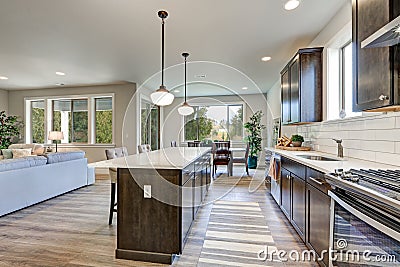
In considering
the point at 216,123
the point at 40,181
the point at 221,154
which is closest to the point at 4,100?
the point at 40,181

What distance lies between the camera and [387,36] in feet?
4.59

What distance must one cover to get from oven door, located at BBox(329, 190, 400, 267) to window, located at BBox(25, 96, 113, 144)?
6628 millimetres

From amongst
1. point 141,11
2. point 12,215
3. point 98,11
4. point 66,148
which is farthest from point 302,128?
point 66,148

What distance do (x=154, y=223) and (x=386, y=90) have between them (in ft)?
6.91

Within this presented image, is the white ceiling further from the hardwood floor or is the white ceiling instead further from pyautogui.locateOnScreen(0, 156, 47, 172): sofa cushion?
the hardwood floor

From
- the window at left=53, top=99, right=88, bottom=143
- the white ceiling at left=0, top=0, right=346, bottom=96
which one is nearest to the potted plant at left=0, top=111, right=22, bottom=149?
the window at left=53, top=99, right=88, bottom=143

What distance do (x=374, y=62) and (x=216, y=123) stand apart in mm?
7317

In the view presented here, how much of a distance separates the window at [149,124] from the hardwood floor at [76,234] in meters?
3.47

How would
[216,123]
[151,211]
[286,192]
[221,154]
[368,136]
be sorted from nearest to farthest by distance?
[151,211]
[368,136]
[286,192]
[221,154]
[216,123]

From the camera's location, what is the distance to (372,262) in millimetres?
1148

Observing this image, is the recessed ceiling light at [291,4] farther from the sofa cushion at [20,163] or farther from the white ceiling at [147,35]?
the sofa cushion at [20,163]

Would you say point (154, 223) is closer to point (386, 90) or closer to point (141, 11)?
point (386, 90)

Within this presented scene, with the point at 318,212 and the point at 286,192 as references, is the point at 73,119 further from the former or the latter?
the point at 318,212

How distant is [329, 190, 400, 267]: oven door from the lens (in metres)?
1.01
